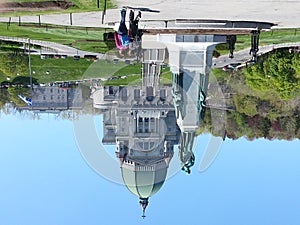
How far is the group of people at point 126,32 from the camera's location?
22.4m

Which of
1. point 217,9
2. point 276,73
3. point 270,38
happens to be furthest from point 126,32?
point 276,73

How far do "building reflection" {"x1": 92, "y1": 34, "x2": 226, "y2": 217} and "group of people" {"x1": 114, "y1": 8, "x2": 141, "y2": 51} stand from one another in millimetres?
2136

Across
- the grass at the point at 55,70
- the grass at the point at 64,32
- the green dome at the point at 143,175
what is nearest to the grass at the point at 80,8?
the grass at the point at 64,32

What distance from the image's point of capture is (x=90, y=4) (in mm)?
27906

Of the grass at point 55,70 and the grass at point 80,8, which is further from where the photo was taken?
the grass at point 55,70

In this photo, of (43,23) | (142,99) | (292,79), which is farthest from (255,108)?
(142,99)

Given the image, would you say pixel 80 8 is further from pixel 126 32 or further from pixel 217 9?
pixel 217 9

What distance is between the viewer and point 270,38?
3897 cm

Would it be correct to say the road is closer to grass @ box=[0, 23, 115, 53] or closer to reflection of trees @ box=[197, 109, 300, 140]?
grass @ box=[0, 23, 115, 53]

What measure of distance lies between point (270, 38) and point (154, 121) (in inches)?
1013

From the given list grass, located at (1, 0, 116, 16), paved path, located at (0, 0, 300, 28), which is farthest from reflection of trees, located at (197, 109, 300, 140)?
paved path, located at (0, 0, 300, 28)

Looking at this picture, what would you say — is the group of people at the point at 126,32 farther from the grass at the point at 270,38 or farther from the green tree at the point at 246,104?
the green tree at the point at 246,104

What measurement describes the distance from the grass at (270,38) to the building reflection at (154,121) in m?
17.1

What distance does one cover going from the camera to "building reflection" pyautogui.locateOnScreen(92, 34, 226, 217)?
14.0 m
